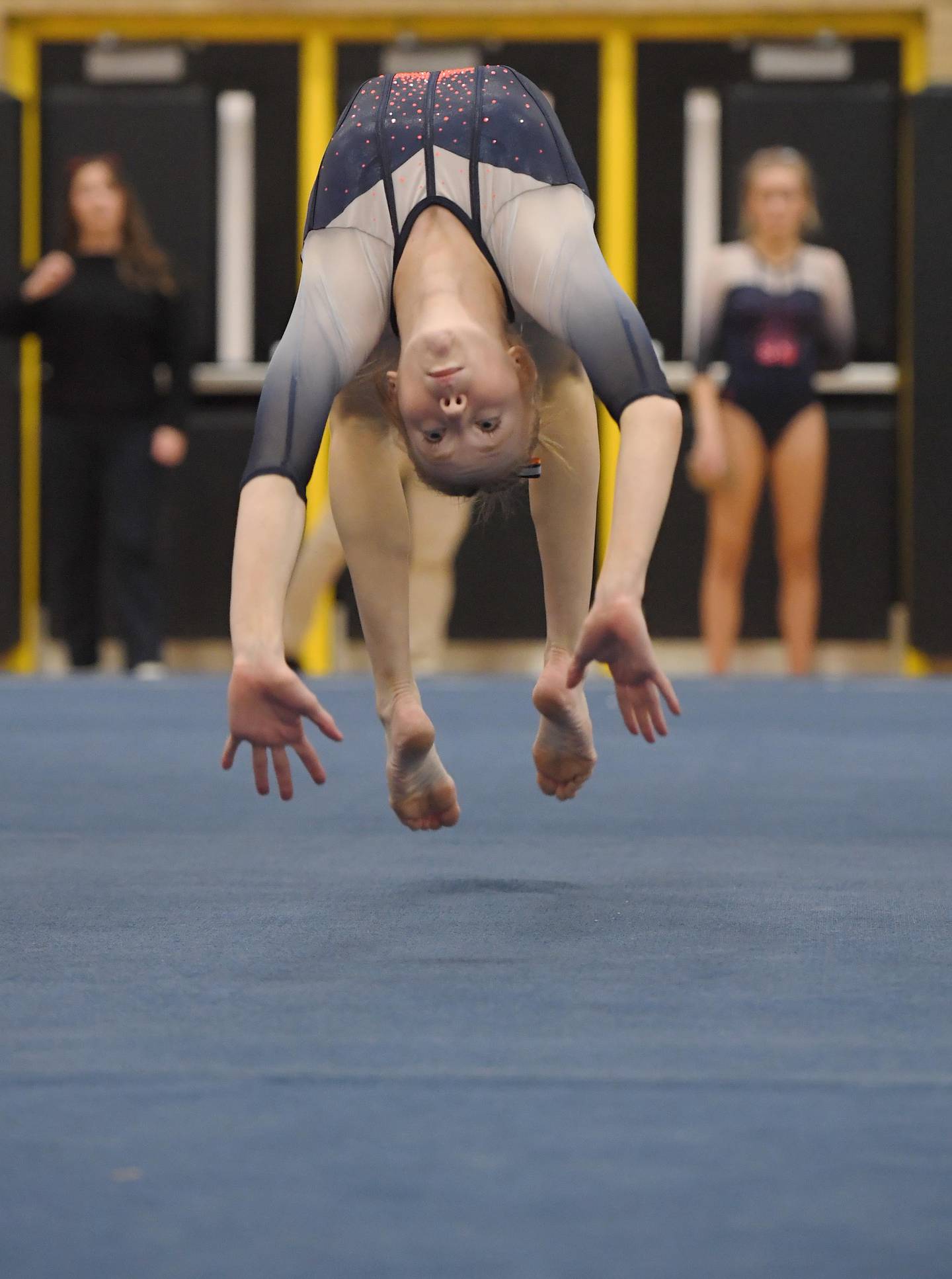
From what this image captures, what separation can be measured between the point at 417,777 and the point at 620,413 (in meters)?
0.59

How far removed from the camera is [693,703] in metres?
4.52

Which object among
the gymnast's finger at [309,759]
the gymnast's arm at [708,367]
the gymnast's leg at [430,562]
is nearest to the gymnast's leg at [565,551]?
the gymnast's finger at [309,759]

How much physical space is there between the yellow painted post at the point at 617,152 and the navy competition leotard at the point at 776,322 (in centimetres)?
113

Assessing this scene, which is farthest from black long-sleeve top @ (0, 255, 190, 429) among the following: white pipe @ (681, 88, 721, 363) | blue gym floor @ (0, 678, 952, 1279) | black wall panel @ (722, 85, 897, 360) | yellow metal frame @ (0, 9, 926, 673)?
blue gym floor @ (0, 678, 952, 1279)

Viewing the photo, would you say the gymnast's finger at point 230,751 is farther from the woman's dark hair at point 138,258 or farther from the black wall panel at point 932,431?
the black wall panel at point 932,431

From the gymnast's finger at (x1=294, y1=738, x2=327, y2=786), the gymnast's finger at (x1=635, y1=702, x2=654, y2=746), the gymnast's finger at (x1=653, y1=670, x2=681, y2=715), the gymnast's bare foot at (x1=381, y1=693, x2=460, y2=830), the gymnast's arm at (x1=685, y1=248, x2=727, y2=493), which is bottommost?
the gymnast's bare foot at (x1=381, y1=693, x2=460, y2=830)

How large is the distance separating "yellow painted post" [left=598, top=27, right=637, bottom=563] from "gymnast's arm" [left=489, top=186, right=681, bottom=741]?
178 inches

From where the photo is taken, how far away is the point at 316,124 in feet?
22.0

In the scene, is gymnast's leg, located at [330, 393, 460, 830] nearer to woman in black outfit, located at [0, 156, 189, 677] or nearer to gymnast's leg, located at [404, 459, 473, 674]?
gymnast's leg, located at [404, 459, 473, 674]

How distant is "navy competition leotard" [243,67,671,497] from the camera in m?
2.09

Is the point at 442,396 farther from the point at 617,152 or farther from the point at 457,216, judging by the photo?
the point at 617,152

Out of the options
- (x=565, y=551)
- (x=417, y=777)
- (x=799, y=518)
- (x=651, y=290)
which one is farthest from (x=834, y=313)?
(x=417, y=777)

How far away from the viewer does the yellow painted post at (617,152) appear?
667cm

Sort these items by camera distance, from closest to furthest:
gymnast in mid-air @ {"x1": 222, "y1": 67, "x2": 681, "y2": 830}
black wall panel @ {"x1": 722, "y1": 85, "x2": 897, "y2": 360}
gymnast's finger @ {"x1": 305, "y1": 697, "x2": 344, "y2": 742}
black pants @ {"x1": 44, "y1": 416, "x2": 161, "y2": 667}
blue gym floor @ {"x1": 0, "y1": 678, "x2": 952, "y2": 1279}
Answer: blue gym floor @ {"x1": 0, "y1": 678, "x2": 952, "y2": 1279} < gymnast's finger @ {"x1": 305, "y1": 697, "x2": 344, "y2": 742} < gymnast in mid-air @ {"x1": 222, "y1": 67, "x2": 681, "y2": 830} < black pants @ {"x1": 44, "y1": 416, "x2": 161, "y2": 667} < black wall panel @ {"x1": 722, "y1": 85, "x2": 897, "y2": 360}
